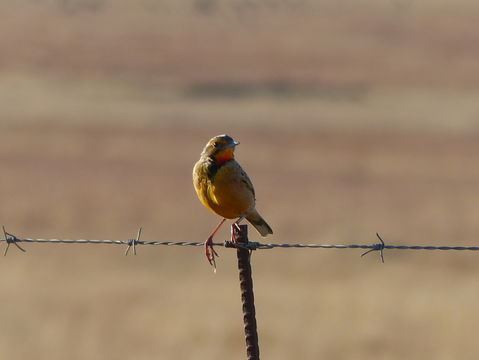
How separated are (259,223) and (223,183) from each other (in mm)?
453

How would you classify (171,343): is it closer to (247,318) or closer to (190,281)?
(190,281)

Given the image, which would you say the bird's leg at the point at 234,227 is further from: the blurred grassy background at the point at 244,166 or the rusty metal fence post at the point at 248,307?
the blurred grassy background at the point at 244,166

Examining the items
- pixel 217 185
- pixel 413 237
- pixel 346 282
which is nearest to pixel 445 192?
pixel 413 237

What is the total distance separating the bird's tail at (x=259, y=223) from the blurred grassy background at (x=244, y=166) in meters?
8.21

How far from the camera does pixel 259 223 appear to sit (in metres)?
7.59

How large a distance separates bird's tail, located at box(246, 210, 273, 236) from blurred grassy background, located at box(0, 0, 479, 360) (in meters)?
8.21

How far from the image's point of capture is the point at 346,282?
1930 centimetres

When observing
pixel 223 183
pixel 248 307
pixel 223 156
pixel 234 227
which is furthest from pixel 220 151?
pixel 248 307

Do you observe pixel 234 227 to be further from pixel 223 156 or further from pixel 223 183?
pixel 223 156

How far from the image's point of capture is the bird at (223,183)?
7.26 metres

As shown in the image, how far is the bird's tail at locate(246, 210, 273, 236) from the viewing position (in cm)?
752

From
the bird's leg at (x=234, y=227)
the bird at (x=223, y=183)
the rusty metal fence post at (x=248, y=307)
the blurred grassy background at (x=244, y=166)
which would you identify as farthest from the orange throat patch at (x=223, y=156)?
the blurred grassy background at (x=244, y=166)

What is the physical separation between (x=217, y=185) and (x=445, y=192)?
68.3 feet

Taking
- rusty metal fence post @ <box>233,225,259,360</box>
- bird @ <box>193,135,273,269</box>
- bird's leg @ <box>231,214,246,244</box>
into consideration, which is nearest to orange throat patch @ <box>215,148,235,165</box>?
bird @ <box>193,135,273,269</box>
